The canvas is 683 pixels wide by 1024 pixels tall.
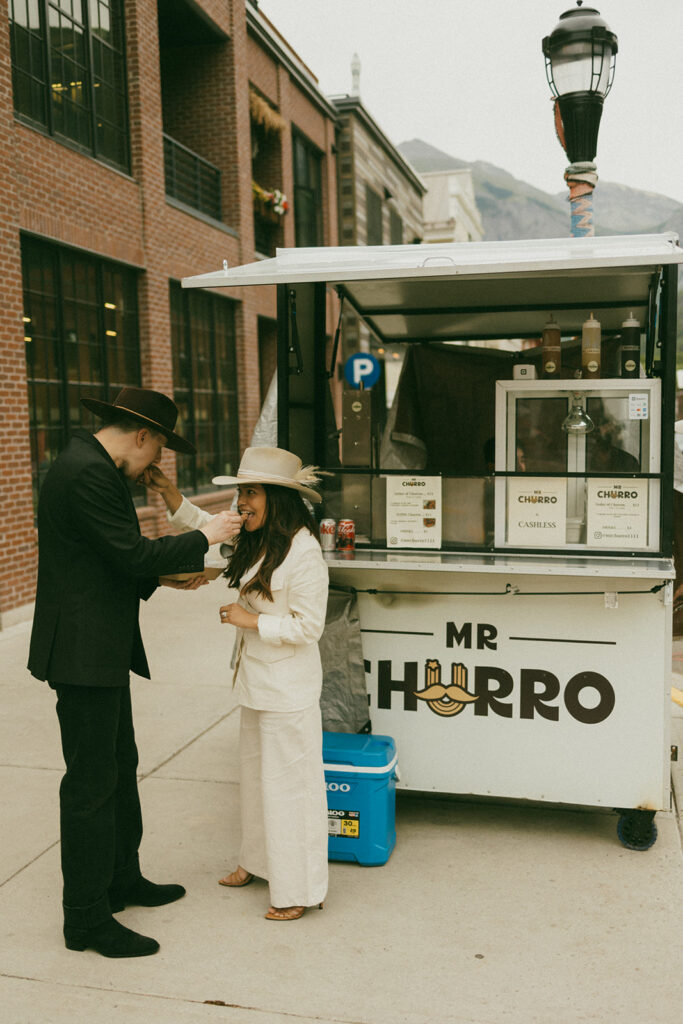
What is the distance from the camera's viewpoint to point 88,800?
3283 millimetres

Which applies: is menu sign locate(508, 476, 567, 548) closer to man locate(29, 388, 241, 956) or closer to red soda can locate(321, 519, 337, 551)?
red soda can locate(321, 519, 337, 551)

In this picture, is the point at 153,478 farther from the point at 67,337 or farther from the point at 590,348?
the point at 67,337

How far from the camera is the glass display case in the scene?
4.14 m

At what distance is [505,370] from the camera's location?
5.64m

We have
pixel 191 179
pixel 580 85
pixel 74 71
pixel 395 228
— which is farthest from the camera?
pixel 395 228

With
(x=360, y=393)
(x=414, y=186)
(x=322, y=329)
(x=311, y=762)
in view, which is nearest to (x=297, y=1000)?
(x=311, y=762)

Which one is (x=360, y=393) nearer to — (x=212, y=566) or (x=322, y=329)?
(x=322, y=329)

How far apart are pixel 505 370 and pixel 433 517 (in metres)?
1.67

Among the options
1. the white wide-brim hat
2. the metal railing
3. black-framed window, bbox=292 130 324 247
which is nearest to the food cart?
the white wide-brim hat

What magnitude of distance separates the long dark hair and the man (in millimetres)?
265

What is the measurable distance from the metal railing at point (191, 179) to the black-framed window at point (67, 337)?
2.36m

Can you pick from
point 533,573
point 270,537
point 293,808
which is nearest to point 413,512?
point 533,573

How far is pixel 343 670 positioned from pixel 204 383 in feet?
32.8

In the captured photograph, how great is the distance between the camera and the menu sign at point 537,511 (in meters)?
4.23
